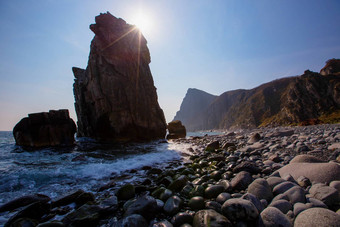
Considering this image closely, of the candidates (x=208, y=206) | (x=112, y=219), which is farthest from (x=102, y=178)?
(x=208, y=206)

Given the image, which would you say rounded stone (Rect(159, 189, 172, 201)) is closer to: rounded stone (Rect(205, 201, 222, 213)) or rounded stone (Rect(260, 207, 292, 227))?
rounded stone (Rect(205, 201, 222, 213))

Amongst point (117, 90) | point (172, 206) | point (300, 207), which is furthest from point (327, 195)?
point (117, 90)

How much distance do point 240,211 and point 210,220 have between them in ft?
1.68

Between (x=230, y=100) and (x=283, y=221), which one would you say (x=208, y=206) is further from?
(x=230, y=100)

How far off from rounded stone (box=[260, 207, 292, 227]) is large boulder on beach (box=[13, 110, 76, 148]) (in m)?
25.8

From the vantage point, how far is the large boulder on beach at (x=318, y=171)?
10.4 feet

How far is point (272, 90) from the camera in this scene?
111688mm

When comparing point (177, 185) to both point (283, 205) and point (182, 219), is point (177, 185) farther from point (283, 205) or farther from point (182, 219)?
point (283, 205)

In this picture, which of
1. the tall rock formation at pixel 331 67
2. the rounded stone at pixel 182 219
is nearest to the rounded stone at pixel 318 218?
the rounded stone at pixel 182 219

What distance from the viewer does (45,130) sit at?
2041 centimetres

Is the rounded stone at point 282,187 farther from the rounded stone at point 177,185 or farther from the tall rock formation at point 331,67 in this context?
the tall rock formation at point 331,67

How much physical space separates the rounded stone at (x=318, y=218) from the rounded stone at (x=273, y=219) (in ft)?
0.40

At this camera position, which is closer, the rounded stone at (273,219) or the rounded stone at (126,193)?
the rounded stone at (273,219)

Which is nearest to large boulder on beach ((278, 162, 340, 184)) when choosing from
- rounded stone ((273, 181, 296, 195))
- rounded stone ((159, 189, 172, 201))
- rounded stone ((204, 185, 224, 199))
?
rounded stone ((273, 181, 296, 195))
